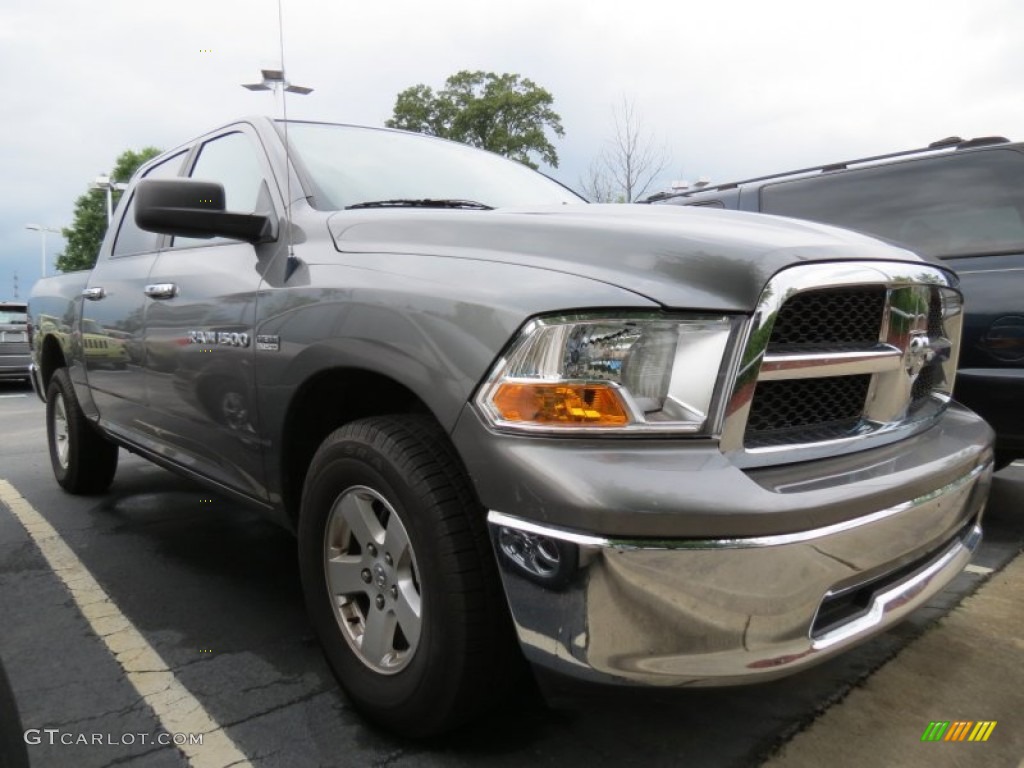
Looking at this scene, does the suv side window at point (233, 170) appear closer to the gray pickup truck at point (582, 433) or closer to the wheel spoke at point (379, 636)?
the gray pickup truck at point (582, 433)

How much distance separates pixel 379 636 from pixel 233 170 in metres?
2.00

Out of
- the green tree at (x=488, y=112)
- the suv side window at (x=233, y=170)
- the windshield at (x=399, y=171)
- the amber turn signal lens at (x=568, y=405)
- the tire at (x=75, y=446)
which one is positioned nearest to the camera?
the amber turn signal lens at (x=568, y=405)

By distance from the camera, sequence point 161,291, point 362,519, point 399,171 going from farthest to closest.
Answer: point 161,291
point 399,171
point 362,519

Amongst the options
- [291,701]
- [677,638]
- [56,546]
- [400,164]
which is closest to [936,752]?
[677,638]

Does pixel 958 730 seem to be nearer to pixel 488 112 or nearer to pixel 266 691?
pixel 266 691

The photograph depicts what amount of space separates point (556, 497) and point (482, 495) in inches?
8.5

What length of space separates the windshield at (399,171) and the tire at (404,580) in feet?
3.15

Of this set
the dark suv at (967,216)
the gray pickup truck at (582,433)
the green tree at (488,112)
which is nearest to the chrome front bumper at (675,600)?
the gray pickup truck at (582,433)

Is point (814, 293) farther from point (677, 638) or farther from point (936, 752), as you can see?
point (936, 752)

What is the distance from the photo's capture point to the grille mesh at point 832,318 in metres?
1.76

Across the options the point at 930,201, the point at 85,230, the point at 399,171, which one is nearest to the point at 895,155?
the point at 930,201

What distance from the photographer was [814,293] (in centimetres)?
176

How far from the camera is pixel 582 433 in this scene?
1.56 m

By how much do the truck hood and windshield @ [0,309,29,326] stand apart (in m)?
13.0
